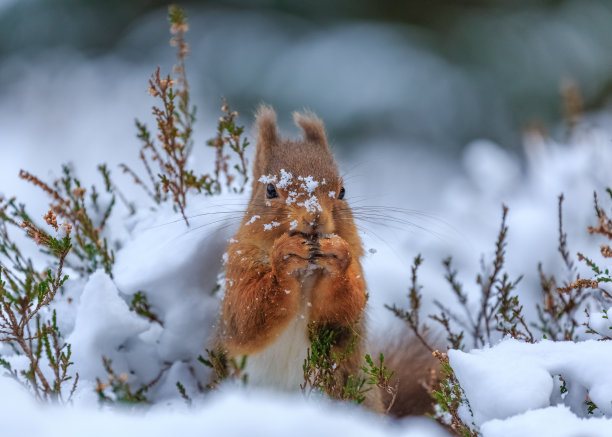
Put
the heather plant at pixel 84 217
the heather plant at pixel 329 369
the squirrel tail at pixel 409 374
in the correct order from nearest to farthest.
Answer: the heather plant at pixel 329 369
the heather plant at pixel 84 217
the squirrel tail at pixel 409 374

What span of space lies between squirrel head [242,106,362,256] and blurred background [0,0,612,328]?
272 cm

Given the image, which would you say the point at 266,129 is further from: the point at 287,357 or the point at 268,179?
the point at 287,357

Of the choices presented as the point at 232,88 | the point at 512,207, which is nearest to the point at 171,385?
the point at 512,207

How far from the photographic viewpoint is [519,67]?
482 centimetres

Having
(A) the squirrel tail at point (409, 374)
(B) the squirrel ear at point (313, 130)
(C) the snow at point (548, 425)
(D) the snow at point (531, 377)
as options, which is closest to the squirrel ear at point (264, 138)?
(B) the squirrel ear at point (313, 130)

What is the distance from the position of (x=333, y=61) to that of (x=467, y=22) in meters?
1.18

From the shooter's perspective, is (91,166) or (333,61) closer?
(91,166)

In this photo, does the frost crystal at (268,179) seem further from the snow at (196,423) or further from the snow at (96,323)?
the snow at (196,423)

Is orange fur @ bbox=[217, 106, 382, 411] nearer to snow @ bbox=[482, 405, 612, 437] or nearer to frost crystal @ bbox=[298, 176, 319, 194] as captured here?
frost crystal @ bbox=[298, 176, 319, 194]

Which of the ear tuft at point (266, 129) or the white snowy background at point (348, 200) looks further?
the ear tuft at point (266, 129)

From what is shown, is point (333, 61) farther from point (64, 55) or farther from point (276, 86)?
point (64, 55)

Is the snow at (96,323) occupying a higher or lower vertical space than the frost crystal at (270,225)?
lower

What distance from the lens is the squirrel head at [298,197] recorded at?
4.58 ft

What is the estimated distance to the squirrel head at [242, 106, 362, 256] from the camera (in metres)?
1.40
